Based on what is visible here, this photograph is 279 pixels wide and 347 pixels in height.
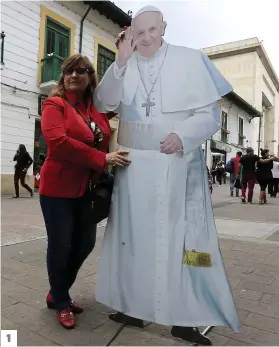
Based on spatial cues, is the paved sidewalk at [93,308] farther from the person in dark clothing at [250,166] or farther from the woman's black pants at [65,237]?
the person in dark clothing at [250,166]

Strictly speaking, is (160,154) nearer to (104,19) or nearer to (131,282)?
(131,282)

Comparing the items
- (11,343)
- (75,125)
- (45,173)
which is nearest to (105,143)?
(75,125)

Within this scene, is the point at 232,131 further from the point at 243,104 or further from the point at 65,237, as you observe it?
the point at 65,237

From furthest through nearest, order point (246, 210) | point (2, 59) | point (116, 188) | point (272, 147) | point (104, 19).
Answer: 1. point (272, 147)
2. point (104, 19)
3. point (2, 59)
4. point (246, 210)
5. point (116, 188)

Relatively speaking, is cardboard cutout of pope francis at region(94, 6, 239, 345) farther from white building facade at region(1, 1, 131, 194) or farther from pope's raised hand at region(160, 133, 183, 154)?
white building facade at region(1, 1, 131, 194)

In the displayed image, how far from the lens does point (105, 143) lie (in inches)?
93.4

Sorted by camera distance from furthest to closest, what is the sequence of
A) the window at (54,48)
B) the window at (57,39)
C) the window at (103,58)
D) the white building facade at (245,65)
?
1. the white building facade at (245,65)
2. the window at (103,58)
3. the window at (57,39)
4. the window at (54,48)

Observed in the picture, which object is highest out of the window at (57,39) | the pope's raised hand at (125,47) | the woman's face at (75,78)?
the window at (57,39)

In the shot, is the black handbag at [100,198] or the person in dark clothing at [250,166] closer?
the black handbag at [100,198]

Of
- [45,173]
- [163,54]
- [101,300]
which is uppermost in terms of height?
[163,54]

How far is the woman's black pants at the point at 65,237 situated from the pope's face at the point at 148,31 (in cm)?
100

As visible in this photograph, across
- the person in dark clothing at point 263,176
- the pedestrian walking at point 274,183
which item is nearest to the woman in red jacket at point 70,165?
the person in dark clothing at point 263,176

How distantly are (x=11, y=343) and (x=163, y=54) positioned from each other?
192 cm

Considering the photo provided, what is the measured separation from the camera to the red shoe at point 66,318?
7.40 ft
